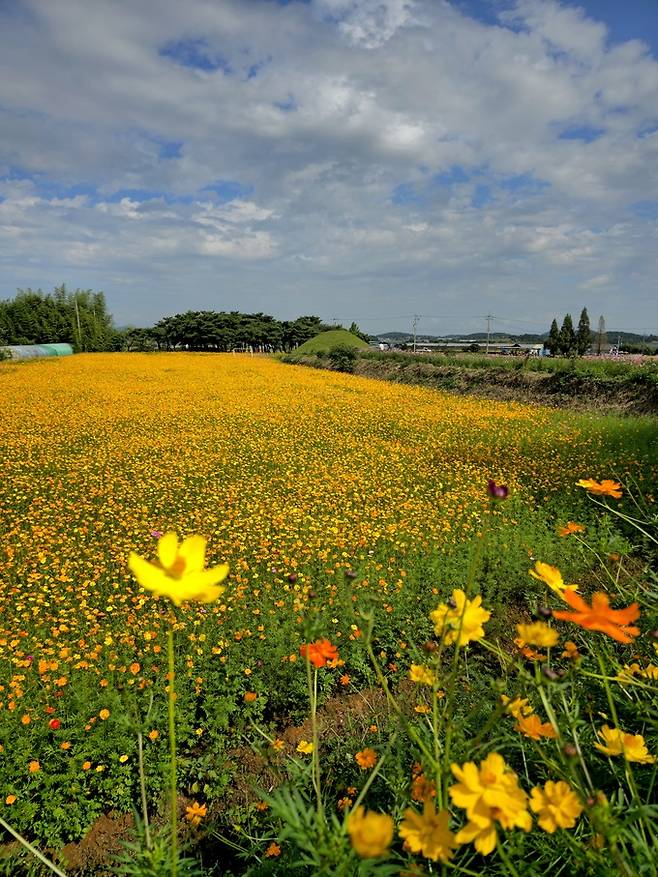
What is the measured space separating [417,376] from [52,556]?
55.4 feet

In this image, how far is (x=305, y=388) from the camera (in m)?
16.6

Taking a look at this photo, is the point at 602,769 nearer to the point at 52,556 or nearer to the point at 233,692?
the point at 233,692

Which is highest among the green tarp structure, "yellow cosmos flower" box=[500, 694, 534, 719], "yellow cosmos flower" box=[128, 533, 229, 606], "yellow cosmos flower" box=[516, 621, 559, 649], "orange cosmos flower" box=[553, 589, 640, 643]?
the green tarp structure

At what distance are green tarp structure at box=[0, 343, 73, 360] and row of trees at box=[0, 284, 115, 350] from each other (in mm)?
4518

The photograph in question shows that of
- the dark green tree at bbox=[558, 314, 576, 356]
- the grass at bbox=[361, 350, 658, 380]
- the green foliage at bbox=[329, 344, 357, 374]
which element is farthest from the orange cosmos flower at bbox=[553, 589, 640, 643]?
the dark green tree at bbox=[558, 314, 576, 356]

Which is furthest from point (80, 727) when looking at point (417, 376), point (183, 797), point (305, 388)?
point (417, 376)

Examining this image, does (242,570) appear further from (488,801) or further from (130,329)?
(130,329)

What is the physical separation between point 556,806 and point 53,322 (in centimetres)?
4995

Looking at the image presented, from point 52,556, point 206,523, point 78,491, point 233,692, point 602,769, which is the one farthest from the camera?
point 78,491

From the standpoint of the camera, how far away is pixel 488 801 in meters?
0.67

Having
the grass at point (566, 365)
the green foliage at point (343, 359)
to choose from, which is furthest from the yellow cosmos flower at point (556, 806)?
the green foliage at point (343, 359)

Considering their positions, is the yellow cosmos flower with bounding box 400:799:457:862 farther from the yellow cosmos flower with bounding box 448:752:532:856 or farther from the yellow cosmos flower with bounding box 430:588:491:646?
the yellow cosmos flower with bounding box 430:588:491:646

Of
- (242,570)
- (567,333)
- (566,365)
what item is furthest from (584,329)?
(242,570)

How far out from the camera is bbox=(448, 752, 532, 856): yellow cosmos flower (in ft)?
2.19
